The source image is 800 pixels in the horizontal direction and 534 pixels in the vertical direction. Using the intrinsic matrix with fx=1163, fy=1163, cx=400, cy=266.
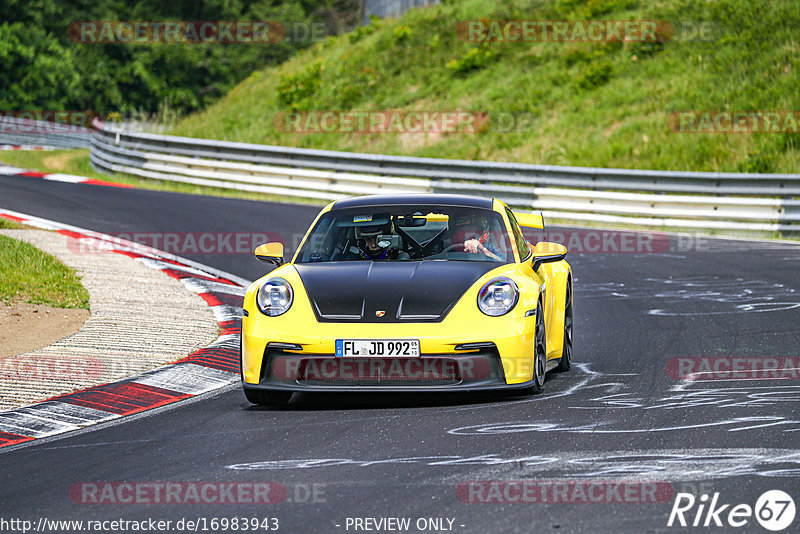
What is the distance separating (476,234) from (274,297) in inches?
62.4

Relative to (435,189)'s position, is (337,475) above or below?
below

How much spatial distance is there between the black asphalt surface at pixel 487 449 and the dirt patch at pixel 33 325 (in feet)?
7.19

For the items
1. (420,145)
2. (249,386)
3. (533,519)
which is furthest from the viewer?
(420,145)

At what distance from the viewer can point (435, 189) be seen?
21562mm

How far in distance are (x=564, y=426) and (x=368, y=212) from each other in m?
2.57

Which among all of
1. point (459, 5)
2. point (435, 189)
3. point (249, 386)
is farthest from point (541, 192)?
point (459, 5)

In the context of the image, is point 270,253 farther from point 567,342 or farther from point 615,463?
point 615,463

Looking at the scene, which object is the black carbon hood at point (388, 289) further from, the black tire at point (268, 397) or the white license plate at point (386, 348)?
the black tire at point (268, 397)

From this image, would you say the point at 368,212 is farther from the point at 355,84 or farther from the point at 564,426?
the point at 355,84

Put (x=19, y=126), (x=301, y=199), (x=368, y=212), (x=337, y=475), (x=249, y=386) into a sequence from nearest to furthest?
(x=337, y=475) < (x=249, y=386) < (x=368, y=212) < (x=301, y=199) < (x=19, y=126)

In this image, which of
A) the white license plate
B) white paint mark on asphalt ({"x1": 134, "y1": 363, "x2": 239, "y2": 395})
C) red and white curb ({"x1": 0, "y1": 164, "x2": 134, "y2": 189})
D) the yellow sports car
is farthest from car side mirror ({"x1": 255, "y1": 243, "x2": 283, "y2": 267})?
red and white curb ({"x1": 0, "y1": 164, "x2": 134, "y2": 189})

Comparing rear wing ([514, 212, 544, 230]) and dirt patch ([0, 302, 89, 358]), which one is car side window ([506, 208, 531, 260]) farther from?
dirt patch ([0, 302, 89, 358])

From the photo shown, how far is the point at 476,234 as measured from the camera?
26.2 ft

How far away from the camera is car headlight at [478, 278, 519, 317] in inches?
274
